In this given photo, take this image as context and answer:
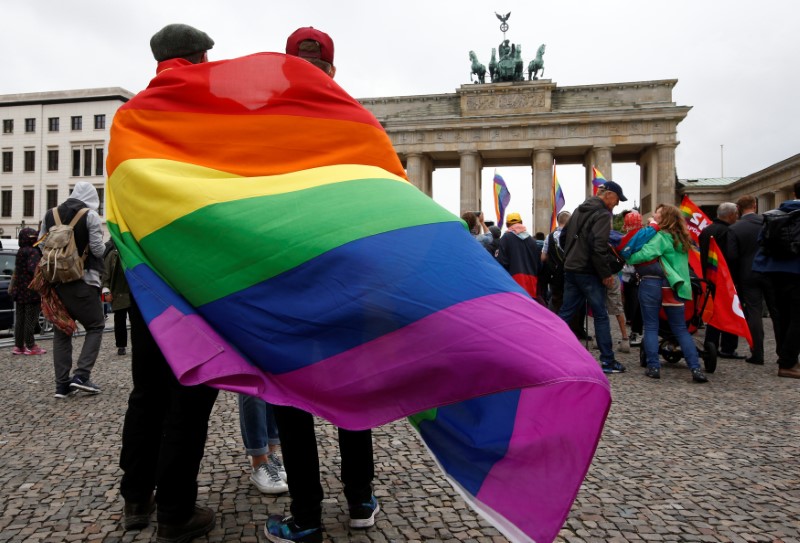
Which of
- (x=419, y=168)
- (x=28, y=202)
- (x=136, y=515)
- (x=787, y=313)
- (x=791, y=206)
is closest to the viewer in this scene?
(x=136, y=515)

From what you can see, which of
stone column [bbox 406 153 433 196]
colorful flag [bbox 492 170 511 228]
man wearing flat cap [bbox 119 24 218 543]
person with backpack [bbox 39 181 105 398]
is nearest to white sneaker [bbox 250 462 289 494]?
man wearing flat cap [bbox 119 24 218 543]

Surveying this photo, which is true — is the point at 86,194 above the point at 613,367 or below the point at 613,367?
above

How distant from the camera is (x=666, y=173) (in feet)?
145

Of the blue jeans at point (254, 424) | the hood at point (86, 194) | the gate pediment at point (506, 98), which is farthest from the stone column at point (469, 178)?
the blue jeans at point (254, 424)

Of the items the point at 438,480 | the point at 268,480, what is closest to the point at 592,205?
the point at 438,480

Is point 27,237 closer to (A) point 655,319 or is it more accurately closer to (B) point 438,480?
(B) point 438,480

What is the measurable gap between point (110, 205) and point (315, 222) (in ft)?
3.20

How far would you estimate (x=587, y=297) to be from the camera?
22.8ft

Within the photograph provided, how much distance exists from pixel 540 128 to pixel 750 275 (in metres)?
39.8

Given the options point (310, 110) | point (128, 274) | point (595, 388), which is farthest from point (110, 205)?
point (595, 388)

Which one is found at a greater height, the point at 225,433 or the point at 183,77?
the point at 183,77

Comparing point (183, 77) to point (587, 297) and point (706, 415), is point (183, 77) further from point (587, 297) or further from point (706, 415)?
point (587, 297)

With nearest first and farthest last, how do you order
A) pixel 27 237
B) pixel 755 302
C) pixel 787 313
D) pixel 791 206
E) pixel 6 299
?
1. pixel 791 206
2. pixel 787 313
3. pixel 755 302
4. pixel 27 237
5. pixel 6 299

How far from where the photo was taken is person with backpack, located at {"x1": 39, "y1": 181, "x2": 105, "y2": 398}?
5277 mm
